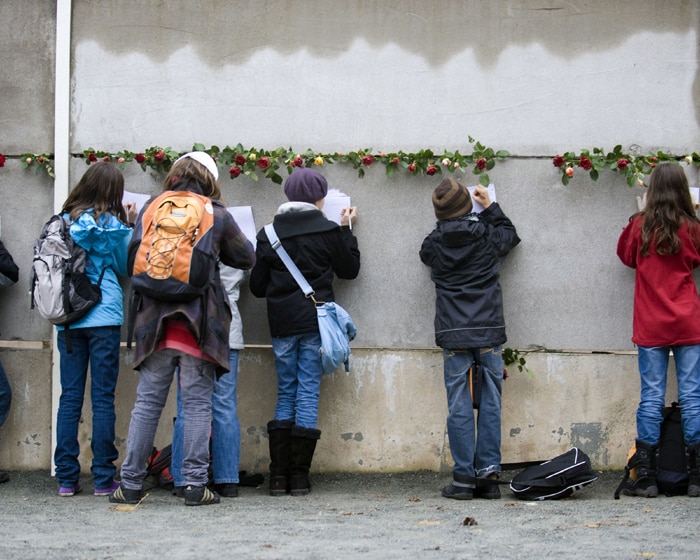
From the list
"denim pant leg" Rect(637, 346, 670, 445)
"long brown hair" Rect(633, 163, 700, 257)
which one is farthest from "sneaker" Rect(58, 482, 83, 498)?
"long brown hair" Rect(633, 163, 700, 257)

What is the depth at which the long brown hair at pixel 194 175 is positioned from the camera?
19.3 ft

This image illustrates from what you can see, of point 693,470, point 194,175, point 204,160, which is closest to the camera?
point 194,175

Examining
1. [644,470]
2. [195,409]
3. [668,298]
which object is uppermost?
[668,298]

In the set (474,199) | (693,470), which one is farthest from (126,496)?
(693,470)

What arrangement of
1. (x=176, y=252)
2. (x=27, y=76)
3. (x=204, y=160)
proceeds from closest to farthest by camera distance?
(x=176, y=252) < (x=204, y=160) < (x=27, y=76)

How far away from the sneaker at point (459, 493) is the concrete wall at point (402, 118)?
974 mm

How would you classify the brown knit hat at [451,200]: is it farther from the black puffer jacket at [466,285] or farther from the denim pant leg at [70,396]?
the denim pant leg at [70,396]

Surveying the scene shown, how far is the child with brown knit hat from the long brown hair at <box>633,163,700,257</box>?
949mm

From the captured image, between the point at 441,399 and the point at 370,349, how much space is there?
1.86 ft

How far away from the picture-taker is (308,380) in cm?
652

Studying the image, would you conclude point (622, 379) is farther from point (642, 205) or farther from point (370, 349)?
point (370, 349)

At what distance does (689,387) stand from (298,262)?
242cm

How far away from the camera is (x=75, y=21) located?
23.6 ft

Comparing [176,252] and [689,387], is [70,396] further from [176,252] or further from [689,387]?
[689,387]
